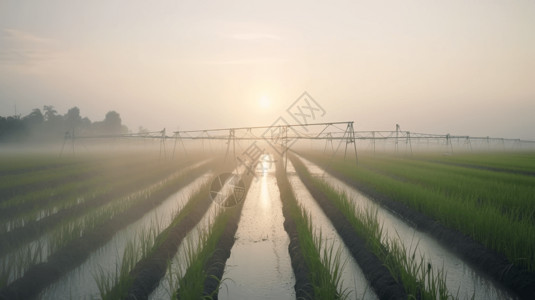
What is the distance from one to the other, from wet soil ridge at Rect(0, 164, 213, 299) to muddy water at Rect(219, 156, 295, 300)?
2.78 metres

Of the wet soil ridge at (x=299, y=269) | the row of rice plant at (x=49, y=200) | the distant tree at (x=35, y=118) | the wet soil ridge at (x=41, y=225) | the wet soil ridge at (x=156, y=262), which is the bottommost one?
the wet soil ridge at (x=299, y=269)

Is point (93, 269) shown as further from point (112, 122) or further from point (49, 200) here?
point (112, 122)

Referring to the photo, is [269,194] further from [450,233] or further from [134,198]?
[450,233]

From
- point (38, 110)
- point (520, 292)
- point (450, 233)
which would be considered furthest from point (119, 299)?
point (38, 110)

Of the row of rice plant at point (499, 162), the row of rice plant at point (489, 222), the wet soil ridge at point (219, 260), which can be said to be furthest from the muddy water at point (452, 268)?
the row of rice plant at point (499, 162)

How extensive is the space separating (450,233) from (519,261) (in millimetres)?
1802

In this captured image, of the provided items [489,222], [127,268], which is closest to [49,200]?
[127,268]

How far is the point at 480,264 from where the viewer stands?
527cm

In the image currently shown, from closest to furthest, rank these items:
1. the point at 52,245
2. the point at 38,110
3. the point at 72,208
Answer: the point at 52,245
the point at 72,208
the point at 38,110

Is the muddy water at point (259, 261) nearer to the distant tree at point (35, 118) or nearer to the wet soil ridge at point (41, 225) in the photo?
the wet soil ridge at point (41, 225)

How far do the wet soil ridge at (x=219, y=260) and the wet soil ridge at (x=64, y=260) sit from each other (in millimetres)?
2480

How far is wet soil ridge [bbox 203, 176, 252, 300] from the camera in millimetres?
4379

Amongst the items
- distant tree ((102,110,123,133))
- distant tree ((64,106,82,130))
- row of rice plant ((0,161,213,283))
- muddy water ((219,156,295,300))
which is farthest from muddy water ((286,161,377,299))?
distant tree ((102,110,123,133))

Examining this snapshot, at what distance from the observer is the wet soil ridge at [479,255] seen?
4.34 meters
